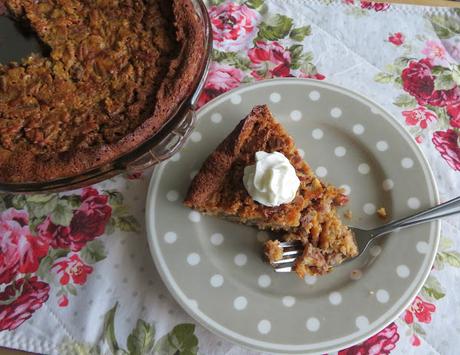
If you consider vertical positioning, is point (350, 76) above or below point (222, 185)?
above

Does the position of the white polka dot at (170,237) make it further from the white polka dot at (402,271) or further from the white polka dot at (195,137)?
the white polka dot at (402,271)

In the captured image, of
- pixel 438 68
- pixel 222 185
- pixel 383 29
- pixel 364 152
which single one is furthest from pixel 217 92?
pixel 438 68

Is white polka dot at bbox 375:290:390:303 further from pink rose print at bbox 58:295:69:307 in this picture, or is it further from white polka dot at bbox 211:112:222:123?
pink rose print at bbox 58:295:69:307

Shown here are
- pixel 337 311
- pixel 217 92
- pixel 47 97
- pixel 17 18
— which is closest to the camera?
pixel 337 311

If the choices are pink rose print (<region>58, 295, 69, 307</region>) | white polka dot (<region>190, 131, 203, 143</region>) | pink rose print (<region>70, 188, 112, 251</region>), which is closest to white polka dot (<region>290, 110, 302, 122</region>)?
white polka dot (<region>190, 131, 203, 143</region>)

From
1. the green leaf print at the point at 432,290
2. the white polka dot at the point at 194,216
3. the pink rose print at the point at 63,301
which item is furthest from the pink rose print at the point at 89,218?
the green leaf print at the point at 432,290

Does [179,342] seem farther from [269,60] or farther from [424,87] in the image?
[424,87]

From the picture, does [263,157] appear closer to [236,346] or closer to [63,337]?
[236,346]
